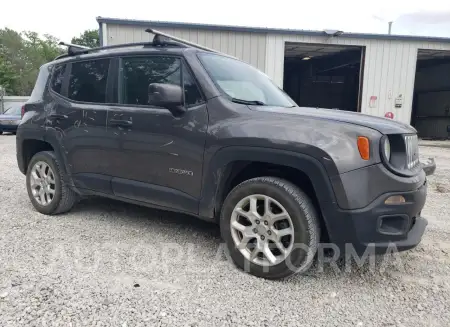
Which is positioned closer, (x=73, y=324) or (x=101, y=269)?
(x=73, y=324)

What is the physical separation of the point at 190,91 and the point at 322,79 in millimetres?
22243

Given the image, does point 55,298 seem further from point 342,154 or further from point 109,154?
point 342,154

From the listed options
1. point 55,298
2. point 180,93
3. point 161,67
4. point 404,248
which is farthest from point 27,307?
point 404,248

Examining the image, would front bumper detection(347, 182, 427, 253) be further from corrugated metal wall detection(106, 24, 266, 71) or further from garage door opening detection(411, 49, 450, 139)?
garage door opening detection(411, 49, 450, 139)

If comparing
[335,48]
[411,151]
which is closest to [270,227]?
[411,151]

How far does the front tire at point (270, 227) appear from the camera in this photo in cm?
260

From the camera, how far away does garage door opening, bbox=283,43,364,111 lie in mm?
19422

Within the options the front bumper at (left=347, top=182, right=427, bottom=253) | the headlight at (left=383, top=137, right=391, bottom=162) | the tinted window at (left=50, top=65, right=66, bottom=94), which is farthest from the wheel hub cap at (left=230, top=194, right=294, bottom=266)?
the tinted window at (left=50, top=65, right=66, bottom=94)

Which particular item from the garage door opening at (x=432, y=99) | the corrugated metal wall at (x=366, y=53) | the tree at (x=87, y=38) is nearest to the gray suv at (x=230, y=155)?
the corrugated metal wall at (x=366, y=53)

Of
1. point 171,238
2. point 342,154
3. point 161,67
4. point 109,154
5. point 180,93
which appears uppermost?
point 161,67

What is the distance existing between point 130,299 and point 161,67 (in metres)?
2.02

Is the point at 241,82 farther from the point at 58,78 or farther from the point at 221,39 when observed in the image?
the point at 221,39

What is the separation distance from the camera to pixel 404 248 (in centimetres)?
252

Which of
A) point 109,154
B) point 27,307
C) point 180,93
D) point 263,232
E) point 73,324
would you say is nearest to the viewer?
point 73,324
